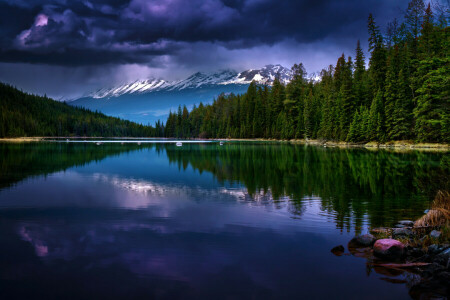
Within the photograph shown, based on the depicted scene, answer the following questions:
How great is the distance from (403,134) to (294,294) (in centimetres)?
6640

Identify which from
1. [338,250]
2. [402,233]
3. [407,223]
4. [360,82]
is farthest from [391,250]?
[360,82]

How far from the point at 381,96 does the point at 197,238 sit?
221 ft

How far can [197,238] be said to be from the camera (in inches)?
444

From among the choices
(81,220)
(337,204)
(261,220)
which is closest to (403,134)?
(337,204)

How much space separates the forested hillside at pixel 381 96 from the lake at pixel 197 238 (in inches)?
Answer: 818

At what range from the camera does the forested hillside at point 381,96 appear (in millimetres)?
51875

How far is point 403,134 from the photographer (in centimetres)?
6462

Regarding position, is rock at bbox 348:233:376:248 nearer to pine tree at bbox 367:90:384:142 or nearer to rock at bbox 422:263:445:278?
rock at bbox 422:263:445:278

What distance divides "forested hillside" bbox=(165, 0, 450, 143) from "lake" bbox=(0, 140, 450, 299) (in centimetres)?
2079

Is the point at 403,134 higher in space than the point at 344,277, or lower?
higher

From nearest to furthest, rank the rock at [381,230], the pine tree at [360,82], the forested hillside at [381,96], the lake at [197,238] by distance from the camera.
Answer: the lake at [197,238]
the rock at [381,230]
the forested hillside at [381,96]
the pine tree at [360,82]

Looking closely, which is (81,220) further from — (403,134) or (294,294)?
(403,134)

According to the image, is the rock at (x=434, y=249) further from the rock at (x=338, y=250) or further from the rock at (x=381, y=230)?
the rock at (x=338, y=250)

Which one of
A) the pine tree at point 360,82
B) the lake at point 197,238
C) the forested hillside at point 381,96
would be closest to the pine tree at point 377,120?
the forested hillside at point 381,96
